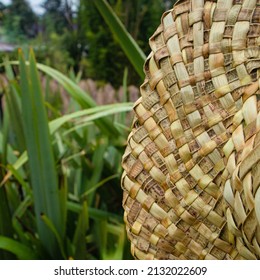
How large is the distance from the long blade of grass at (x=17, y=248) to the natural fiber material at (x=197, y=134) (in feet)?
2.56

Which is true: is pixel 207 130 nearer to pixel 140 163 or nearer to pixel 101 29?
pixel 140 163

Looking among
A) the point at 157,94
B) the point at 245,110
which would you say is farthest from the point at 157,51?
the point at 245,110

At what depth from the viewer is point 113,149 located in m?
1.92

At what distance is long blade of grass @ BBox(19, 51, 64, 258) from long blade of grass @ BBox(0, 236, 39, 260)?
78mm

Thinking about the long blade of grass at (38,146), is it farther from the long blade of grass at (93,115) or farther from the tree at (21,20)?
the tree at (21,20)

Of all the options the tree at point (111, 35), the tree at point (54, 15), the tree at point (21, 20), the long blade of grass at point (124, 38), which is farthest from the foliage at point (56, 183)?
the tree at point (21, 20)

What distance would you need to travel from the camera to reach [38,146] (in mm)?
1325

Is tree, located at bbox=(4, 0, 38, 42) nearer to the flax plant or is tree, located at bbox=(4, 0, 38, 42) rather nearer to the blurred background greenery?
the blurred background greenery

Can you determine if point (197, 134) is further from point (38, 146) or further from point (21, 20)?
point (21, 20)

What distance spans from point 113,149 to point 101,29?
478cm

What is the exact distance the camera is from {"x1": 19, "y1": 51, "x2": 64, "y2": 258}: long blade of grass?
1.31 metres

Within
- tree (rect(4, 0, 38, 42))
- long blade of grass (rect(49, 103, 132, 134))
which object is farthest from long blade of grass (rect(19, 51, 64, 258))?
tree (rect(4, 0, 38, 42))
